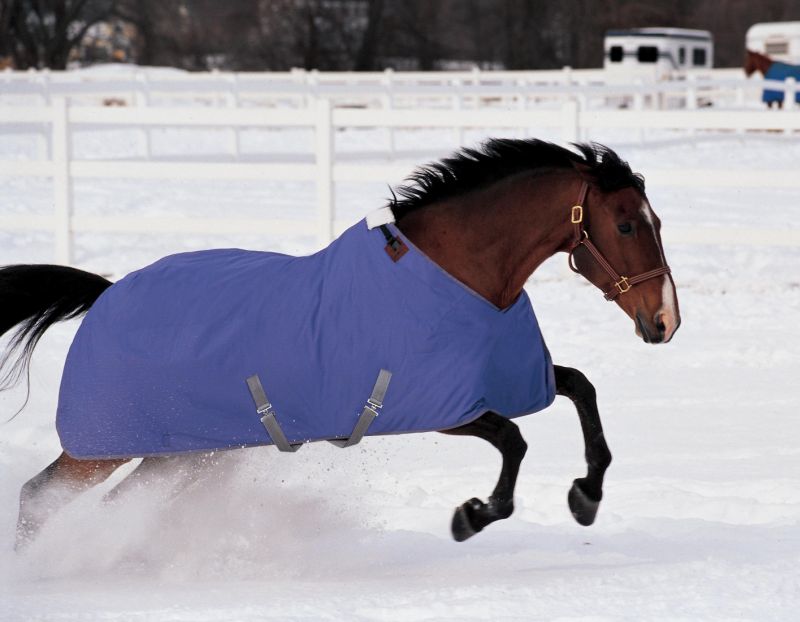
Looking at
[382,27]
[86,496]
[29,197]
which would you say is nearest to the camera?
[86,496]

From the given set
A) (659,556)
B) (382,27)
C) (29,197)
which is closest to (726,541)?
(659,556)

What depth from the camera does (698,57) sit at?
1377 inches

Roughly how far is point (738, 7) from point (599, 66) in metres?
8.79

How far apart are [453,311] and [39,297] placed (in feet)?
5.07

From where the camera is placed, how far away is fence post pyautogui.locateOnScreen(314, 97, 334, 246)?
9766mm

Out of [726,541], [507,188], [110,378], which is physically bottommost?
[726,541]

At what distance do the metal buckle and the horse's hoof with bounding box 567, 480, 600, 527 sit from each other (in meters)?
0.59

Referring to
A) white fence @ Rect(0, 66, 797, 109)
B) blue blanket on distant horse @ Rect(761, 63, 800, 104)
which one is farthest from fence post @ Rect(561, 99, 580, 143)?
blue blanket on distant horse @ Rect(761, 63, 800, 104)

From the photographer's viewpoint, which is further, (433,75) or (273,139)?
(433,75)

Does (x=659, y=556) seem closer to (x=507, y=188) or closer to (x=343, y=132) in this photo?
(x=507, y=188)

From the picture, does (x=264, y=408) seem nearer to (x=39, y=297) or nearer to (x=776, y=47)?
(x=39, y=297)

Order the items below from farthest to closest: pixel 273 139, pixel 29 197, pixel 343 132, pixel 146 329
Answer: pixel 343 132 < pixel 273 139 < pixel 29 197 < pixel 146 329

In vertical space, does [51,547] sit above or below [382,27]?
below

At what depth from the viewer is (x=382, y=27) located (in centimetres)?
4084
